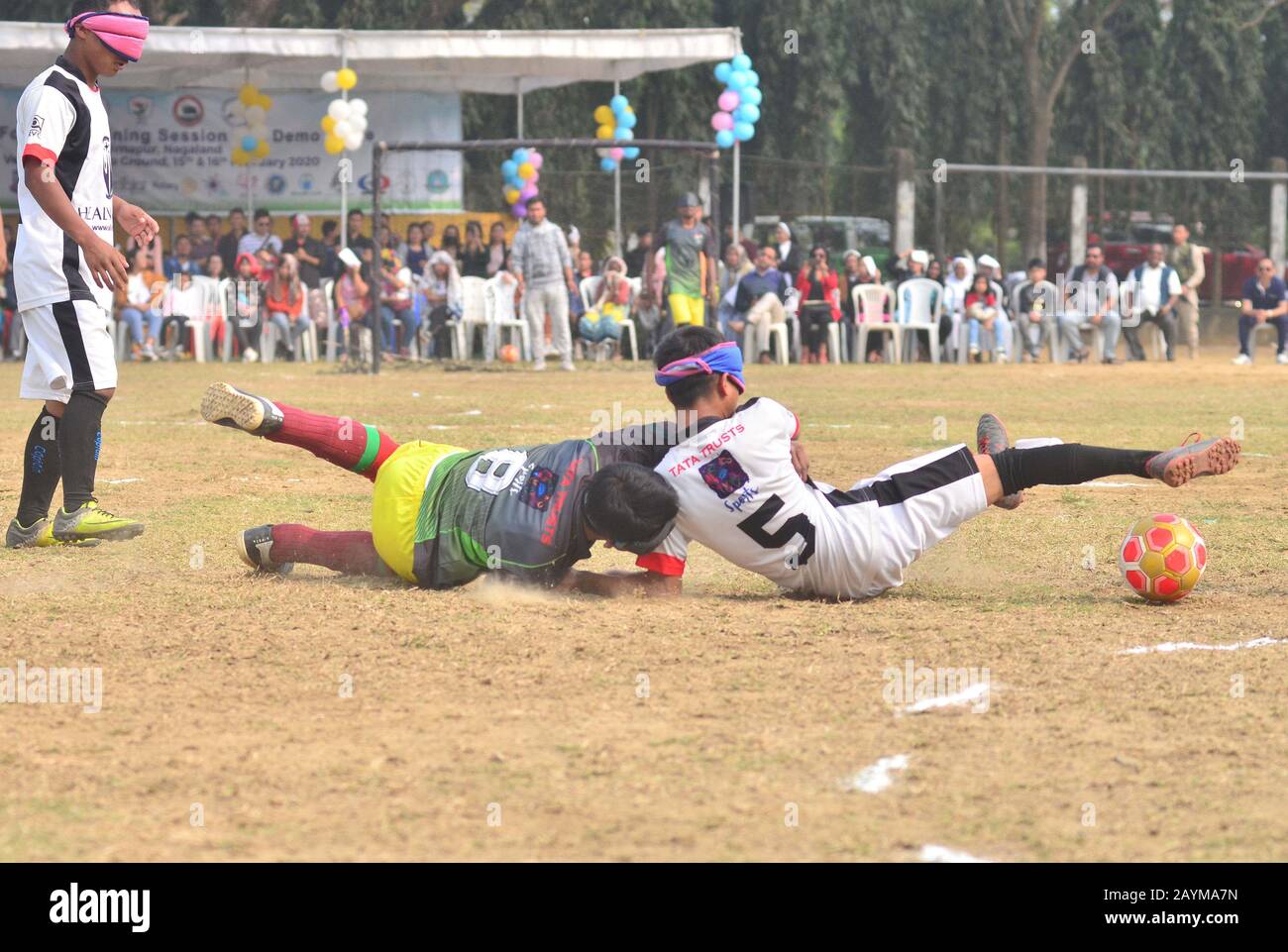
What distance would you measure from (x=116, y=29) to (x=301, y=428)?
218 cm

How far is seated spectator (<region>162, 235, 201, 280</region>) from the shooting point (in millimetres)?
22703

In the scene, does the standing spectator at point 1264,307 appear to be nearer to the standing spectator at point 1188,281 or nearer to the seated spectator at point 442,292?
the standing spectator at point 1188,281

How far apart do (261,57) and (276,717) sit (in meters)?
19.9

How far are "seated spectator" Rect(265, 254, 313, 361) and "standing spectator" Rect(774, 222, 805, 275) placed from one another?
21.3 ft

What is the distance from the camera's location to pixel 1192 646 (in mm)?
5863

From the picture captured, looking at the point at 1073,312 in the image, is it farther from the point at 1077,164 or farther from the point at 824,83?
the point at 824,83

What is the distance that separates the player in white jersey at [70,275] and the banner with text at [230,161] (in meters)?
16.8

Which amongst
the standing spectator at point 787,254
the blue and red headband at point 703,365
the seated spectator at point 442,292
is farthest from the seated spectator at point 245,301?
the blue and red headband at point 703,365

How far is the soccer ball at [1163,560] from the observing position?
21.6 feet

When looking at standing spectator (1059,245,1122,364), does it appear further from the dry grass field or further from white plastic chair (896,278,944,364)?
the dry grass field

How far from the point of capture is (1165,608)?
6.59 m

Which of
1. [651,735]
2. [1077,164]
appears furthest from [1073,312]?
[651,735]

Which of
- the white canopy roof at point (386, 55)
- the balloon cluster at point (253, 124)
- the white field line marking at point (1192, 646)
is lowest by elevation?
the white field line marking at point (1192, 646)

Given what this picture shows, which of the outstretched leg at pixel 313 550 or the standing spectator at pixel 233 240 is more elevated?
the standing spectator at pixel 233 240
